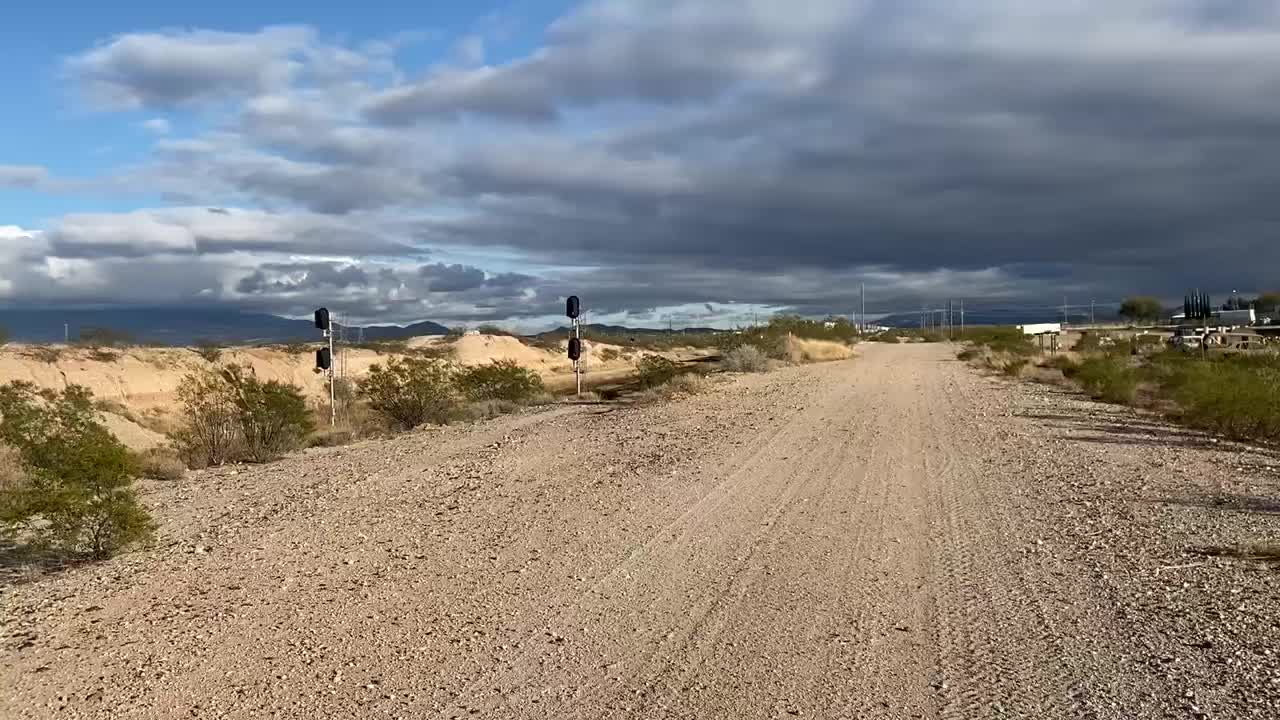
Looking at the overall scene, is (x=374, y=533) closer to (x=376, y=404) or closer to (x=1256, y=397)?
(x=1256, y=397)

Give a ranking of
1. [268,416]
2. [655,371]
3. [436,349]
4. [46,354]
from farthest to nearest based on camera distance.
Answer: [436,349]
[46,354]
[655,371]
[268,416]

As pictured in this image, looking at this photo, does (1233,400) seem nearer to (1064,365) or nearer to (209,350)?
(1064,365)

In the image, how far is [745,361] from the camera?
45938 millimetres

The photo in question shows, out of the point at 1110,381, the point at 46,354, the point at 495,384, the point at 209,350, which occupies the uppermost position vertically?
the point at 46,354

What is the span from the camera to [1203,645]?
295 inches

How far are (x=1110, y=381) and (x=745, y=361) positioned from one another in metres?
17.1

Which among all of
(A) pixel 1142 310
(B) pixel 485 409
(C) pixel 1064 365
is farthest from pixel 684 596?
(A) pixel 1142 310

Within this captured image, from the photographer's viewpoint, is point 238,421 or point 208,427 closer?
point 208,427

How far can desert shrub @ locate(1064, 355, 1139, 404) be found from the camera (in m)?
29.7

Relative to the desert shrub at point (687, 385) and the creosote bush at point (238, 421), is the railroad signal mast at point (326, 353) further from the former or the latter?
the desert shrub at point (687, 385)

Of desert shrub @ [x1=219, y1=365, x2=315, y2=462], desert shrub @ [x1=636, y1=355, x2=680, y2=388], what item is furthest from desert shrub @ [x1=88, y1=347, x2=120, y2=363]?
desert shrub @ [x1=219, y1=365, x2=315, y2=462]

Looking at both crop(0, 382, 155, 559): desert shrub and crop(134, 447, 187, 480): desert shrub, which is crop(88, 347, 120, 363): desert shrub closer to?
crop(134, 447, 187, 480): desert shrub

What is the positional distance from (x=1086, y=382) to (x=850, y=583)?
28139 mm

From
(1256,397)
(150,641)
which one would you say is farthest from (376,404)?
(150,641)
